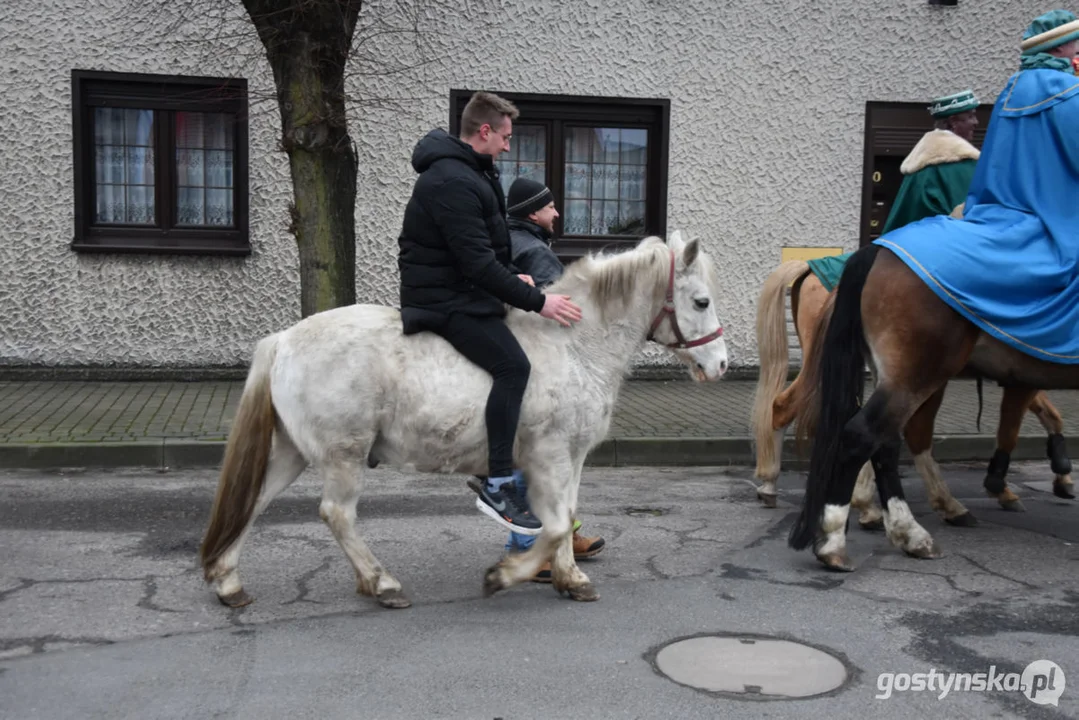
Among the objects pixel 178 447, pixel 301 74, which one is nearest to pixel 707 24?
pixel 301 74

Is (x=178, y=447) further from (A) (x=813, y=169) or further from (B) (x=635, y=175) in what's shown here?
(A) (x=813, y=169)

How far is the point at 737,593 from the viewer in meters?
4.74

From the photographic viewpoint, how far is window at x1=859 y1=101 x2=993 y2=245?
12289 millimetres

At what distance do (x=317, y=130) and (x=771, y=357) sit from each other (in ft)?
13.3

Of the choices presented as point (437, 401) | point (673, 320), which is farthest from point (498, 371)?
point (673, 320)

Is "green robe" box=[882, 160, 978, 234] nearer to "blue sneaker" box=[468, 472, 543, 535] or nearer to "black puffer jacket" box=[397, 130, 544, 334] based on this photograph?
"black puffer jacket" box=[397, 130, 544, 334]

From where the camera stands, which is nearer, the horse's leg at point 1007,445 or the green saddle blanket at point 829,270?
the green saddle blanket at point 829,270

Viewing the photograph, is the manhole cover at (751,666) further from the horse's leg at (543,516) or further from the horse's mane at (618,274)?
the horse's mane at (618,274)

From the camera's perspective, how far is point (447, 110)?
37.9 ft

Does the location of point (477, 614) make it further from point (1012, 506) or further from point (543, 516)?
point (1012, 506)

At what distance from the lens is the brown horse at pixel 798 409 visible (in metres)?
6.26

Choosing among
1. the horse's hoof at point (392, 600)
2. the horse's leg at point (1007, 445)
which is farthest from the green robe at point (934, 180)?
the horse's hoof at point (392, 600)

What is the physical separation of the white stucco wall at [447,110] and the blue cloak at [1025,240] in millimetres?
6740

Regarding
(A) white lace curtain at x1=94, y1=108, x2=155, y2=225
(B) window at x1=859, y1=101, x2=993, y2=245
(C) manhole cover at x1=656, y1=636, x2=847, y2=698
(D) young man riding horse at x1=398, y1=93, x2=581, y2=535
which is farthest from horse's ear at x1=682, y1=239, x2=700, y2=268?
(A) white lace curtain at x1=94, y1=108, x2=155, y2=225
